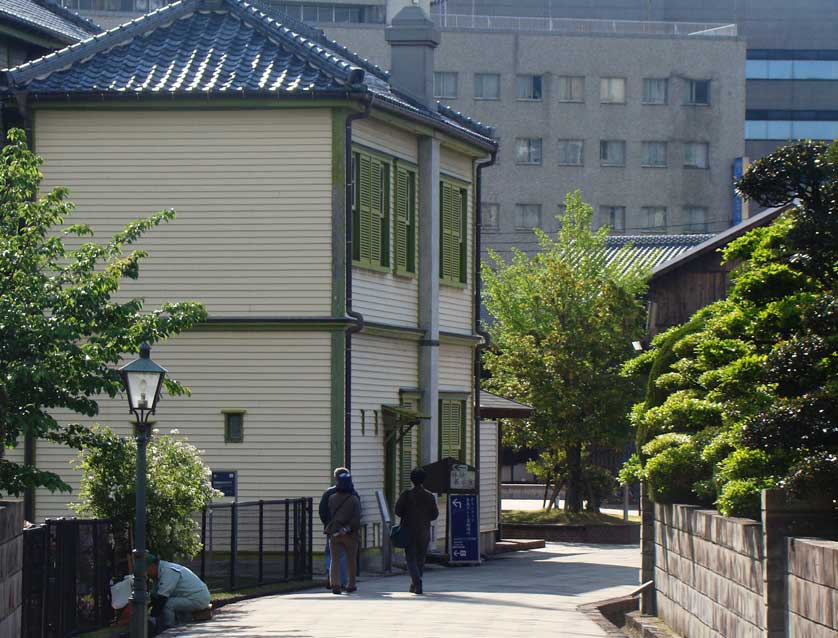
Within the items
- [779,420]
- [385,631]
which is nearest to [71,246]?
[385,631]

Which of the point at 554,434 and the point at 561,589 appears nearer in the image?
the point at 561,589

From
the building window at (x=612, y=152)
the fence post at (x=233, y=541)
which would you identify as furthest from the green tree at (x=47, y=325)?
the building window at (x=612, y=152)

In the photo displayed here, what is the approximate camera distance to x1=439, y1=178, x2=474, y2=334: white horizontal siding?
3197 cm

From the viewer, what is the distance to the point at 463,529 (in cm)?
3023

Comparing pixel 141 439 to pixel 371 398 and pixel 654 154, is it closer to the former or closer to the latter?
pixel 371 398

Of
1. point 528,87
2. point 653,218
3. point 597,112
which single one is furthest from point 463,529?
point 597,112

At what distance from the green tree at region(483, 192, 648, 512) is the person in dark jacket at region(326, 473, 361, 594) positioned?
20.0 metres

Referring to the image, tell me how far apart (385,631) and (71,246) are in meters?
11.9

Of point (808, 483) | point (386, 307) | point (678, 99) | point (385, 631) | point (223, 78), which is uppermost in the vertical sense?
point (678, 99)

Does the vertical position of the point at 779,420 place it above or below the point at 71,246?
below

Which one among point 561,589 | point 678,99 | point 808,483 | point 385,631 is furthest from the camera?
point 678,99

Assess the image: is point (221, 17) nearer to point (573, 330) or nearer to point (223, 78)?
point (223, 78)

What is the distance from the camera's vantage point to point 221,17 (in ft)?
99.8

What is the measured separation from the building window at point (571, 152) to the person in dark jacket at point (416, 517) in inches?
2264
